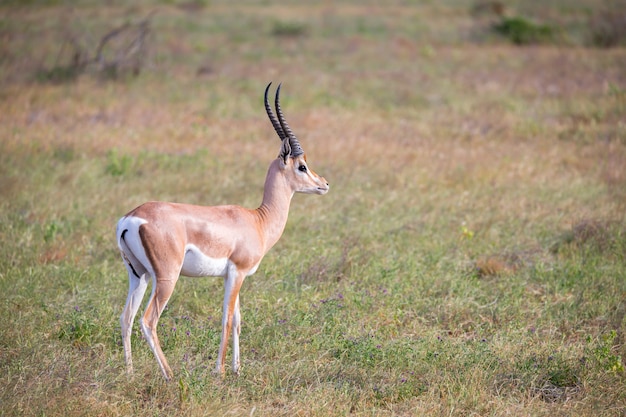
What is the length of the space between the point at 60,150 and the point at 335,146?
12.2 ft

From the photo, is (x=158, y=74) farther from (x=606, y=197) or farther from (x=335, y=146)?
(x=606, y=197)

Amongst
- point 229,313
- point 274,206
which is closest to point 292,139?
point 274,206

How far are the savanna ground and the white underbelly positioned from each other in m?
0.57

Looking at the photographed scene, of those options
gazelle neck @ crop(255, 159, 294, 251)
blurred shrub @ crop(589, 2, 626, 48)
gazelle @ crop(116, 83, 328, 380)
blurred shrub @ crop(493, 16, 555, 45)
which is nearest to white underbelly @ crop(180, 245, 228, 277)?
gazelle @ crop(116, 83, 328, 380)

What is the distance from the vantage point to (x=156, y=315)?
167 inches

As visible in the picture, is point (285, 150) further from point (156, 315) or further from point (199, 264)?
point (156, 315)

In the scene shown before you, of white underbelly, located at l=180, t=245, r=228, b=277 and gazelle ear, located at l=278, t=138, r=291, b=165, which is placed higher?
gazelle ear, located at l=278, t=138, r=291, b=165

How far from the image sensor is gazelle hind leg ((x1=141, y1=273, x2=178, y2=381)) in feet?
13.8

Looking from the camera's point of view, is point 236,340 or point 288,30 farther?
point 288,30

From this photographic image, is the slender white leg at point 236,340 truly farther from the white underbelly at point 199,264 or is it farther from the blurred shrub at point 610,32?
the blurred shrub at point 610,32

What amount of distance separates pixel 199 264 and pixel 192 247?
0.42 ft

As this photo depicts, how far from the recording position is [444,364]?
4.69 m

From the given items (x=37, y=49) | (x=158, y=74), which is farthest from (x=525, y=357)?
(x=37, y=49)

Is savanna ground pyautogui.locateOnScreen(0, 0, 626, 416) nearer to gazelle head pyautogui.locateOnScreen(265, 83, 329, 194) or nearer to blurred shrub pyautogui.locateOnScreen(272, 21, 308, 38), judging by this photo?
gazelle head pyautogui.locateOnScreen(265, 83, 329, 194)
